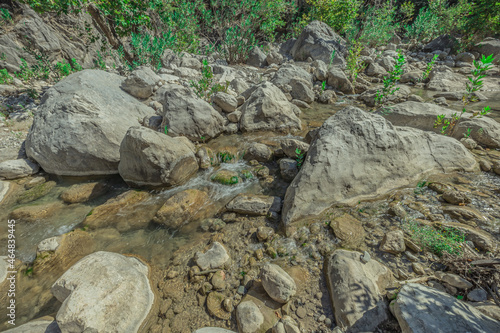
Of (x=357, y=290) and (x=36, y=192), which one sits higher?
(x=357, y=290)

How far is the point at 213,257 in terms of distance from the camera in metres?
2.68

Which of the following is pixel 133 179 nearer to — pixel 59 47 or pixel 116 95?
pixel 116 95

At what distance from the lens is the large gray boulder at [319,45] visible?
35.8ft

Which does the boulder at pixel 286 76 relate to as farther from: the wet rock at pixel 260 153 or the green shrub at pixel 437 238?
the green shrub at pixel 437 238

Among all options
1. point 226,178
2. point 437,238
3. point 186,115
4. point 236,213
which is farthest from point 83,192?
point 437,238

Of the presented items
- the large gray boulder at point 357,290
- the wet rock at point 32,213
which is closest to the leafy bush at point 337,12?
the large gray boulder at point 357,290

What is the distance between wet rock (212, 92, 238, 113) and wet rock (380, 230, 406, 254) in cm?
485

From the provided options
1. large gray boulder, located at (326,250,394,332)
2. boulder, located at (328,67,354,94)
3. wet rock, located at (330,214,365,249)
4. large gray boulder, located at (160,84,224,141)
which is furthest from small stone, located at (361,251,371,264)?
boulder, located at (328,67,354,94)

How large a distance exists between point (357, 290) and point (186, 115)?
15.6 ft

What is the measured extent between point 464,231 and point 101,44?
530 inches

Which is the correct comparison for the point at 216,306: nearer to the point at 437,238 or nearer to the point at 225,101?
the point at 437,238

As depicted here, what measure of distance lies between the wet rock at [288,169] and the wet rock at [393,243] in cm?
182

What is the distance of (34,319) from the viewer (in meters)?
2.27

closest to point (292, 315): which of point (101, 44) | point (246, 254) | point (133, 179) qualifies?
point (246, 254)
